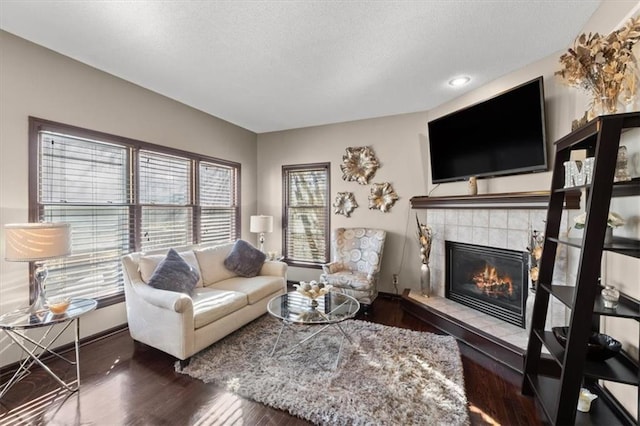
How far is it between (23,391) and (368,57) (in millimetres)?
3773

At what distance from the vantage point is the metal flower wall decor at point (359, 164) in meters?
4.20

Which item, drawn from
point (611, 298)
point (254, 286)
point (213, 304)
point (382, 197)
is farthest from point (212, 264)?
point (611, 298)

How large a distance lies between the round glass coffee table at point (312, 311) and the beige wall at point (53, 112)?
1.81 meters

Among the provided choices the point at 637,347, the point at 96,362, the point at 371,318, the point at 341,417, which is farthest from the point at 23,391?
the point at 637,347

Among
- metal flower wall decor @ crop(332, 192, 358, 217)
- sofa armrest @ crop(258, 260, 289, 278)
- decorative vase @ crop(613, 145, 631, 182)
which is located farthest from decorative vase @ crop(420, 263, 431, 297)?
decorative vase @ crop(613, 145, 631, 182)

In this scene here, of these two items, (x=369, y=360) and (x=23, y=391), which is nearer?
(x=23, y=391)

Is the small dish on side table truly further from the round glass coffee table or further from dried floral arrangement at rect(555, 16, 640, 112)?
dried floral arrangement at rect(555, 16, 640, 112)

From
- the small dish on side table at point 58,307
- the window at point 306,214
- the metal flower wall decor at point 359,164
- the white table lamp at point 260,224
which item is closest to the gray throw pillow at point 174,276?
the small dish on side table at point 58,307

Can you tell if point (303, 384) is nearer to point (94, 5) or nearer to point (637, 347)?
point (637, 347)

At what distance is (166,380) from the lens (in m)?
2.14

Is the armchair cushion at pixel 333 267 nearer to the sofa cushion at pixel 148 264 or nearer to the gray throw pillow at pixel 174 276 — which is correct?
the gray throw pillow at pixel 174 276

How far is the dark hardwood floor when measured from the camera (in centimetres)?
175

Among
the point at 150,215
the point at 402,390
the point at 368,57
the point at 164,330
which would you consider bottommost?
the point at 402,390

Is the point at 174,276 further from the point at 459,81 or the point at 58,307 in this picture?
the point at 459,81
